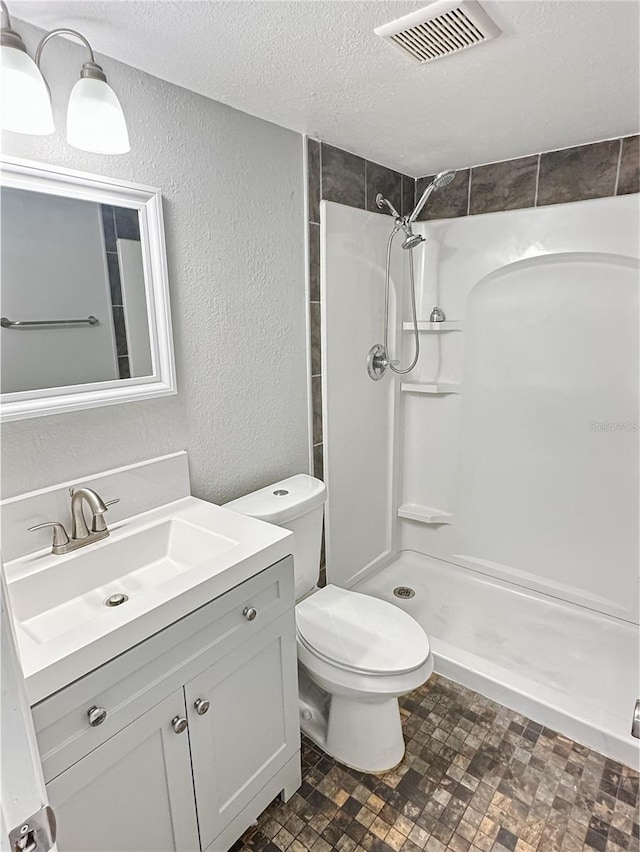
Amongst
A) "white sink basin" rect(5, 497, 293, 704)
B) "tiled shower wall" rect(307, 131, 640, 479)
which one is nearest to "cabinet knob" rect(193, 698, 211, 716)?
"white sink basin" rect(5, 497, 293, 704)

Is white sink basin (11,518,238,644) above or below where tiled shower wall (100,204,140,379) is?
below

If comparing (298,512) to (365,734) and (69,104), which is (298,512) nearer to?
(365,734)

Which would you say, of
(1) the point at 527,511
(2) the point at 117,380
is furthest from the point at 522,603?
(2) the point at 117,380

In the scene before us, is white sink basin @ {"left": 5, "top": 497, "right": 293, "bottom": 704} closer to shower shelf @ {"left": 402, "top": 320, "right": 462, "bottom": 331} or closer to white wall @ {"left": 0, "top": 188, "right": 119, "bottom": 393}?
white wall @ {"left": 0, "top": 188, "right": 119, "bottom": 393}

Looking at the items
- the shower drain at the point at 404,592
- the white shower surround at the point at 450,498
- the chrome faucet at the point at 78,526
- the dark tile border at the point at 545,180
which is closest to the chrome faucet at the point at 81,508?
the chrome faucet at the point at 78,526

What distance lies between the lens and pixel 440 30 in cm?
119

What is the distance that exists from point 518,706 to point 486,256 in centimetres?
195

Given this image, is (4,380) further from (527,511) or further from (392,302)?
(527,511)

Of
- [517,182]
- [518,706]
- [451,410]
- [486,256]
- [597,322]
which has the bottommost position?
[518,706]

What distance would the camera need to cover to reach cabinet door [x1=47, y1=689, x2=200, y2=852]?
3.26ft

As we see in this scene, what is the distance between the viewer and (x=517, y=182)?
2.23 m

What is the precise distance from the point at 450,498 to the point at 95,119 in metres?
2.32

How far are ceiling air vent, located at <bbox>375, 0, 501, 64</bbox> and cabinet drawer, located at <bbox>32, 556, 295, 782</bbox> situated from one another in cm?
136

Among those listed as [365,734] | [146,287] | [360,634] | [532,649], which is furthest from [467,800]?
[146,287]
